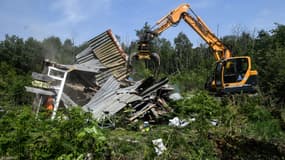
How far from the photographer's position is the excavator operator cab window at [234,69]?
12298 mm

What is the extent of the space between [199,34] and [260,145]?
9745 millimetres

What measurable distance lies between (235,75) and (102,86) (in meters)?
5.32

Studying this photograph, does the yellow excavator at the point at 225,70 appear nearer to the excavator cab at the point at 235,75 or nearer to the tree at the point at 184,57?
the excavator cab at the point at 235,75

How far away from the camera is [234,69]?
12.4 metres

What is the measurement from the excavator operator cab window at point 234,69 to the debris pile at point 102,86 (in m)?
3.09

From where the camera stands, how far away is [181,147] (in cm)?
454

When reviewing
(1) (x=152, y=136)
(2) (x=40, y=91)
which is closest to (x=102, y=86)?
(2) (x=40, y=91)

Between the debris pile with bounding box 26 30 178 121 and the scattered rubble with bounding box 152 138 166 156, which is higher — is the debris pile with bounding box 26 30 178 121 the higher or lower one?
the higher one

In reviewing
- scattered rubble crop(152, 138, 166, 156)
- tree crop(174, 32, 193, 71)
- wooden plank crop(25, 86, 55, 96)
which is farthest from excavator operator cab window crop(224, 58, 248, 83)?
tree crop(174, 32, 193, 71)

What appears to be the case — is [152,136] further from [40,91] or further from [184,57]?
[184,57]

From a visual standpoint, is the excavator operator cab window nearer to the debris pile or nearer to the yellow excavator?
the yellow excavator

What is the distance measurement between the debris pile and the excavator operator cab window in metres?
3.09

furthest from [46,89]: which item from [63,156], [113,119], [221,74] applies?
[63,156]

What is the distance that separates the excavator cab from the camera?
12.1m
